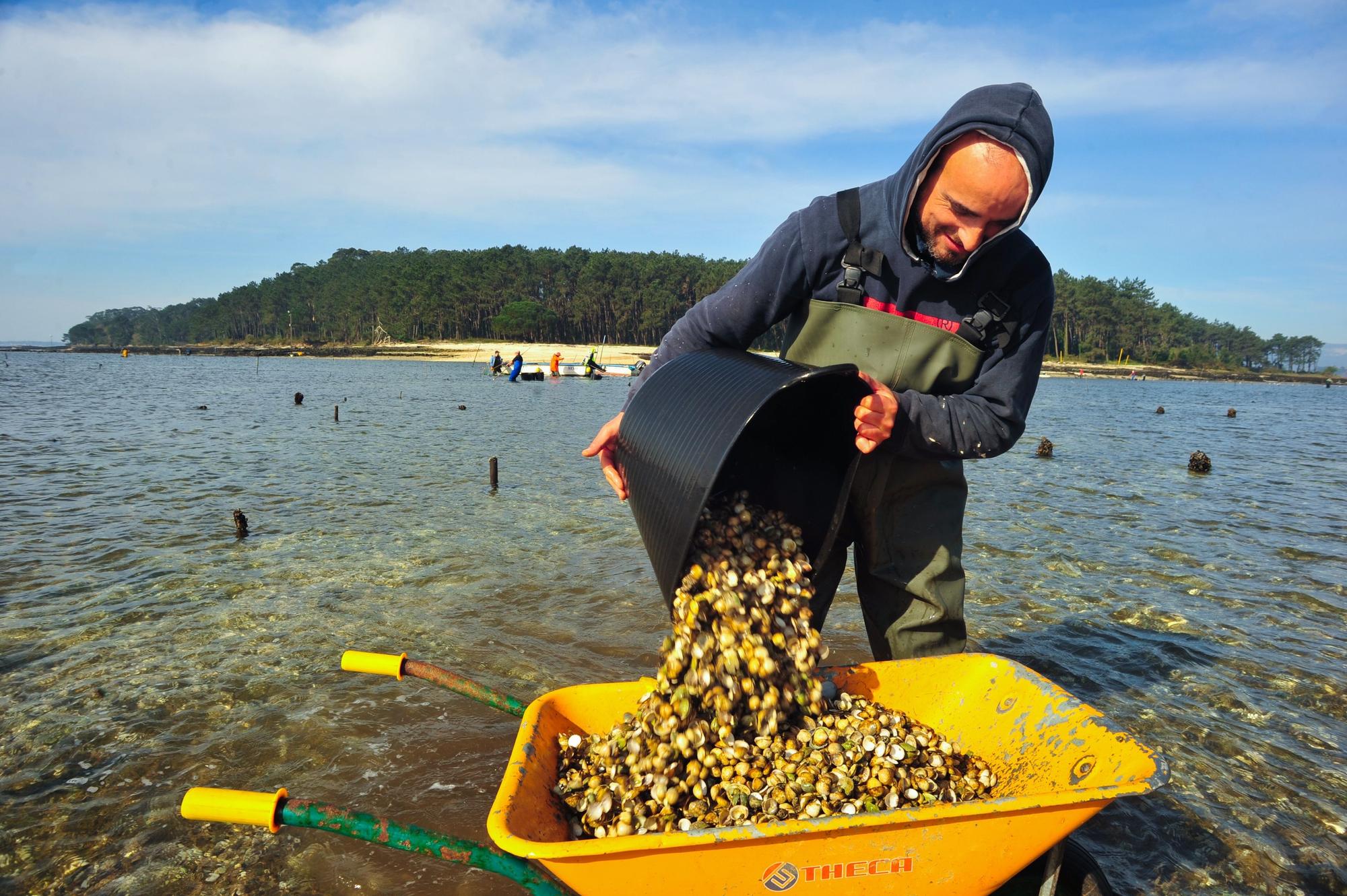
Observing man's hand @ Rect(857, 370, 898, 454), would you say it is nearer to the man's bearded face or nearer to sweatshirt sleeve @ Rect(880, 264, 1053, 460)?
sweatshirt sleeve @ Rect(880, 264, 1053, 460)

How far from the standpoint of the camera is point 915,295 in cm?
304

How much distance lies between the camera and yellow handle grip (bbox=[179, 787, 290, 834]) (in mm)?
1846

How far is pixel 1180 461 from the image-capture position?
16.8 metres

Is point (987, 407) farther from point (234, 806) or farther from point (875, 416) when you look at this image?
point (234, 806)

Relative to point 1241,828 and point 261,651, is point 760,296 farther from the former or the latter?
point 261,651

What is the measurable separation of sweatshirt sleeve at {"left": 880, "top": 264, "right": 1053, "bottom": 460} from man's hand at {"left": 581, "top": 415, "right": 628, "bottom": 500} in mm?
1074

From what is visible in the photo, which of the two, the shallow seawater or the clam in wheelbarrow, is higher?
the clam in wheelbarrow

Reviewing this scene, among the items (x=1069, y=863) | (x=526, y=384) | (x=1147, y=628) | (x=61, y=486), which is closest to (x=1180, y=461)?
(x=1147, y=628)

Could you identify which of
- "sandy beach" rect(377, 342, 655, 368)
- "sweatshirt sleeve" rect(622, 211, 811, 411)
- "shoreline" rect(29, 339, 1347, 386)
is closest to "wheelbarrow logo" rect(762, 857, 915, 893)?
"sweatshirt sleeve" rect(622, 211, 811, 411)

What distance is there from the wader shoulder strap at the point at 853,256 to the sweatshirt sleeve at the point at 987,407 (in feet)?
1.65

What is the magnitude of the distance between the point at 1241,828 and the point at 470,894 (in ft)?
11.3

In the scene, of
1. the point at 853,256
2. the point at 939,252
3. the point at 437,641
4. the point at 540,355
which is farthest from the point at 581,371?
the point at 939,252

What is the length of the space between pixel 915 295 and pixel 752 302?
69cm

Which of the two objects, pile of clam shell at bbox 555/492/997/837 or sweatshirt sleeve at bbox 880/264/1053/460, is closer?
pile of clam shell at bbox 555/492/997/837
